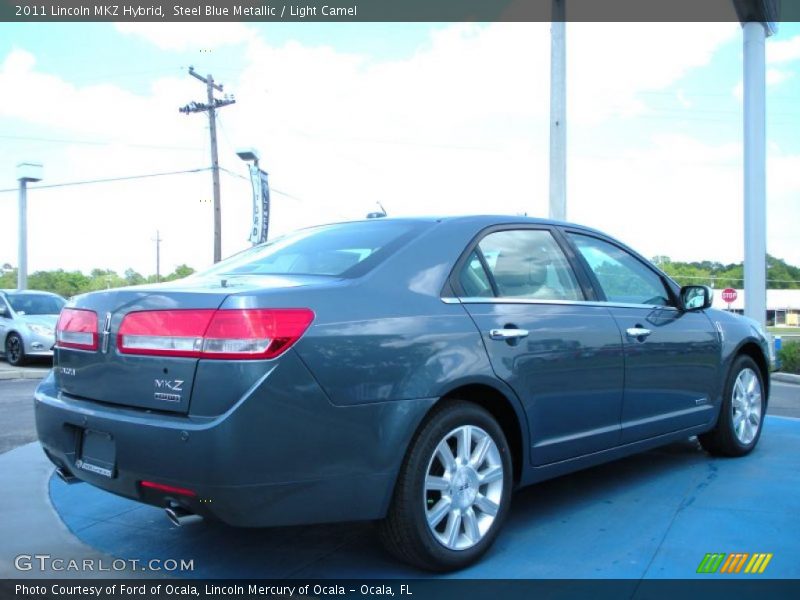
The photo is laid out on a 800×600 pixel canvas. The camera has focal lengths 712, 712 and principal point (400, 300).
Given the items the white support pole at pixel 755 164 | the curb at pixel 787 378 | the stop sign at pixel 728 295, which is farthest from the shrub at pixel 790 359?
the stop sign at pixel 728 295

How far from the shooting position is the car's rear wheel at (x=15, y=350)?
12.8m

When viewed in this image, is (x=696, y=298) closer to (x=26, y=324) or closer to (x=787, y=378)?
(x=787, y=378)

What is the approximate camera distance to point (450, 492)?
3.10 metres

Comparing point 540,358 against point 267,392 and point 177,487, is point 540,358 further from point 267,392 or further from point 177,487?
point 177,487

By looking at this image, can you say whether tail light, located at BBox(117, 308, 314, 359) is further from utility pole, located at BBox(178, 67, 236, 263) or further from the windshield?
utility pole, located at BBox(178, 67, 236, 263)

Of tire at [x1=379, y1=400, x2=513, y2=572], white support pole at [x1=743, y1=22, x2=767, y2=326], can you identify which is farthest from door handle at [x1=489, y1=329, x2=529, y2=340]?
white support pole at [x1=743, y1=22, x2=767, y2=326]

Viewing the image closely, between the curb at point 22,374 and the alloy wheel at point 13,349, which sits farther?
the alloy wheel at point 13,349

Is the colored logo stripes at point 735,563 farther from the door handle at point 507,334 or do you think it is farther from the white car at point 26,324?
the white car at point 26,324

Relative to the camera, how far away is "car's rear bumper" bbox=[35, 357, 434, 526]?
255 centimetres

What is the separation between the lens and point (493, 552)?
3.38 metres

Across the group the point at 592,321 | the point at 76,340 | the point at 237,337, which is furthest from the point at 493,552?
the point at 76,340

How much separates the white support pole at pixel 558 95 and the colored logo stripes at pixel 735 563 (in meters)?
8.63

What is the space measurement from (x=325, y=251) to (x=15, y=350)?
1160cm

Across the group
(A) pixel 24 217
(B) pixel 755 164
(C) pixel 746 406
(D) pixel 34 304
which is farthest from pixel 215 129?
(C) pixel 746 406
